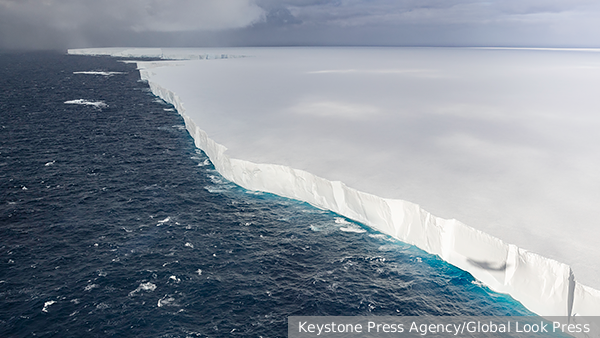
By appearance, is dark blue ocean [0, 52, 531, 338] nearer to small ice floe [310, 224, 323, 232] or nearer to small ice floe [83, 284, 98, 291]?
small ice floe [83, 284, 98, 291]

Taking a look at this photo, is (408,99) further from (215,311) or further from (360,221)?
(215,311)

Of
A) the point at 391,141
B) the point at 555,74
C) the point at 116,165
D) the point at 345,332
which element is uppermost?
the point at 555,74

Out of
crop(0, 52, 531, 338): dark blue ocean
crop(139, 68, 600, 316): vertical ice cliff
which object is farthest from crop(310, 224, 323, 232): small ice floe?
crop(139, 68, 600, 316): vertical ice cliff

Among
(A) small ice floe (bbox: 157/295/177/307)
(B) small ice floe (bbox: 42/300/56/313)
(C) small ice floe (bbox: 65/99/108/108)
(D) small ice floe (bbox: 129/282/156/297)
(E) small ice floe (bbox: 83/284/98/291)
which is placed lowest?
(A) small ice floe (bbox: 157/295/177/307)

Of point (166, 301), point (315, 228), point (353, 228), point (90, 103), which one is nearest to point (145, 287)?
point (166, 301)

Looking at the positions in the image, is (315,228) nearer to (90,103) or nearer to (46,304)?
(46,304)

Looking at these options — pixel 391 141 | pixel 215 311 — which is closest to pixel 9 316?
pixel 215 311

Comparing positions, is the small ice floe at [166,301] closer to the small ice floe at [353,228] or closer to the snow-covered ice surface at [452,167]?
the small ice floe at [353,228]
